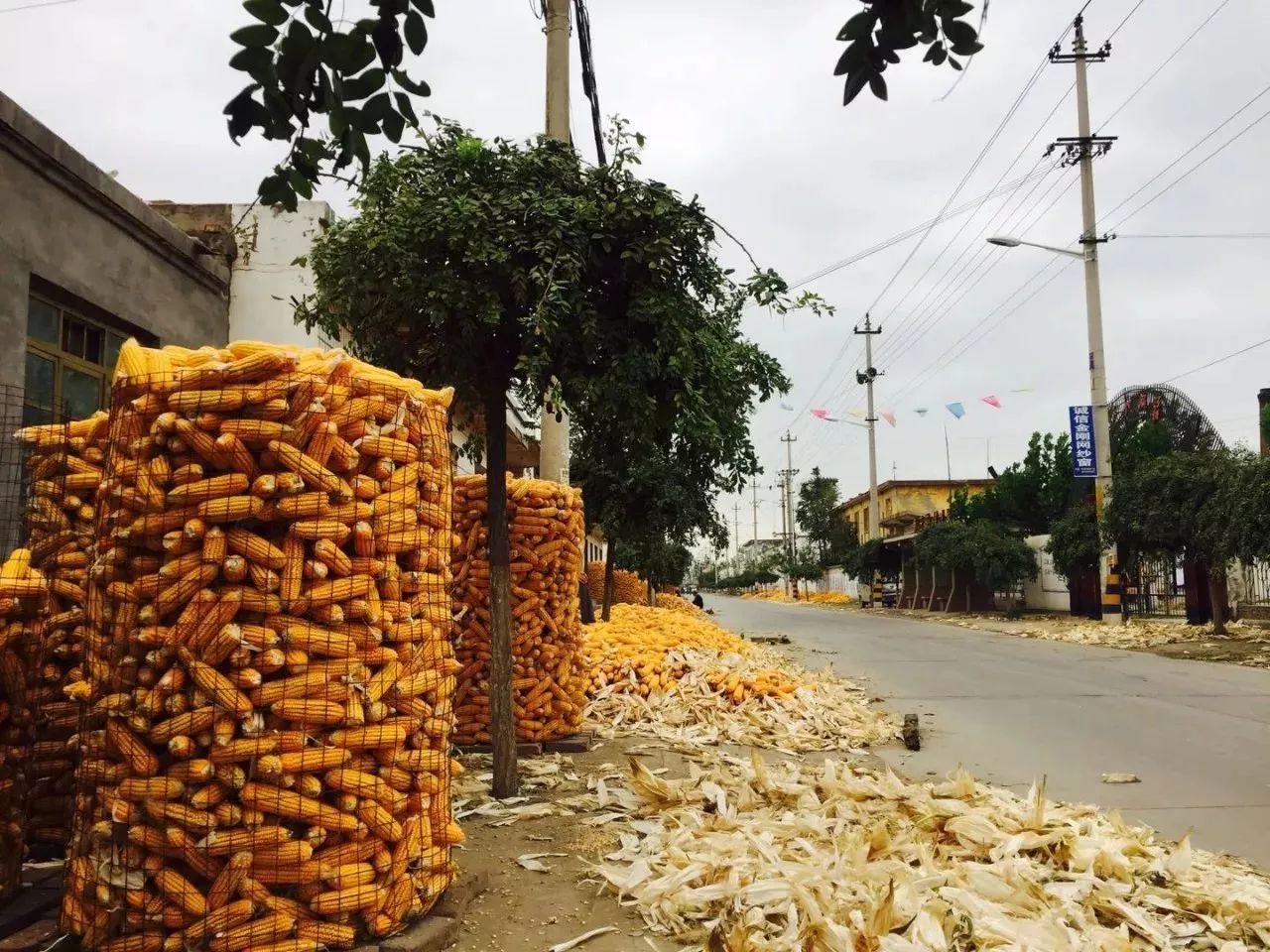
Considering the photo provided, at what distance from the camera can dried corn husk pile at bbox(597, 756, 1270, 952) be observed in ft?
11.4

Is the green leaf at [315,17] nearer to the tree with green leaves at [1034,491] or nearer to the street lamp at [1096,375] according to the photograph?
the street lamp at [1096,375]

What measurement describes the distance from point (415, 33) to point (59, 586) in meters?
2.89

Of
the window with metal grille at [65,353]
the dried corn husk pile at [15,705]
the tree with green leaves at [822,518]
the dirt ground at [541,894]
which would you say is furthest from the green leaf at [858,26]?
the tree with green leaves at [822,518]

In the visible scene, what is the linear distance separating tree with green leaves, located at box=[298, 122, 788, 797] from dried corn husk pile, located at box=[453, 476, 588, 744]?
0.81 meters

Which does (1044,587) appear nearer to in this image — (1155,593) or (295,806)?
(1155,593)

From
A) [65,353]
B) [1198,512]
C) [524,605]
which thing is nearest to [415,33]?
[524,605]

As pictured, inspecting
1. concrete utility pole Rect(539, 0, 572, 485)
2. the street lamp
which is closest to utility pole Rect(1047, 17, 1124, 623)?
the street lamp

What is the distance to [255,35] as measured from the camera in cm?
208

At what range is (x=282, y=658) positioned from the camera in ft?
10.2

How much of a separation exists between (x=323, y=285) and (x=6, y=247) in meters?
2.71

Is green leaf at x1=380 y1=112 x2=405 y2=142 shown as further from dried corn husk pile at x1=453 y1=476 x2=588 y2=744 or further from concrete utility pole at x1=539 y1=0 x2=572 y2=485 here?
concrete utility pole at x1=539 y1=0 x2=572 y2=485

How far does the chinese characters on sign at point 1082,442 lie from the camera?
24297 millimetres

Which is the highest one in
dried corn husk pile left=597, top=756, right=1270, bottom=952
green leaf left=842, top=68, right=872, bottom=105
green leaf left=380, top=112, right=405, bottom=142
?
green leaf left=842, top=68, right=872, bottom=105

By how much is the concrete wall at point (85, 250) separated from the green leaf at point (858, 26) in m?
6.44
